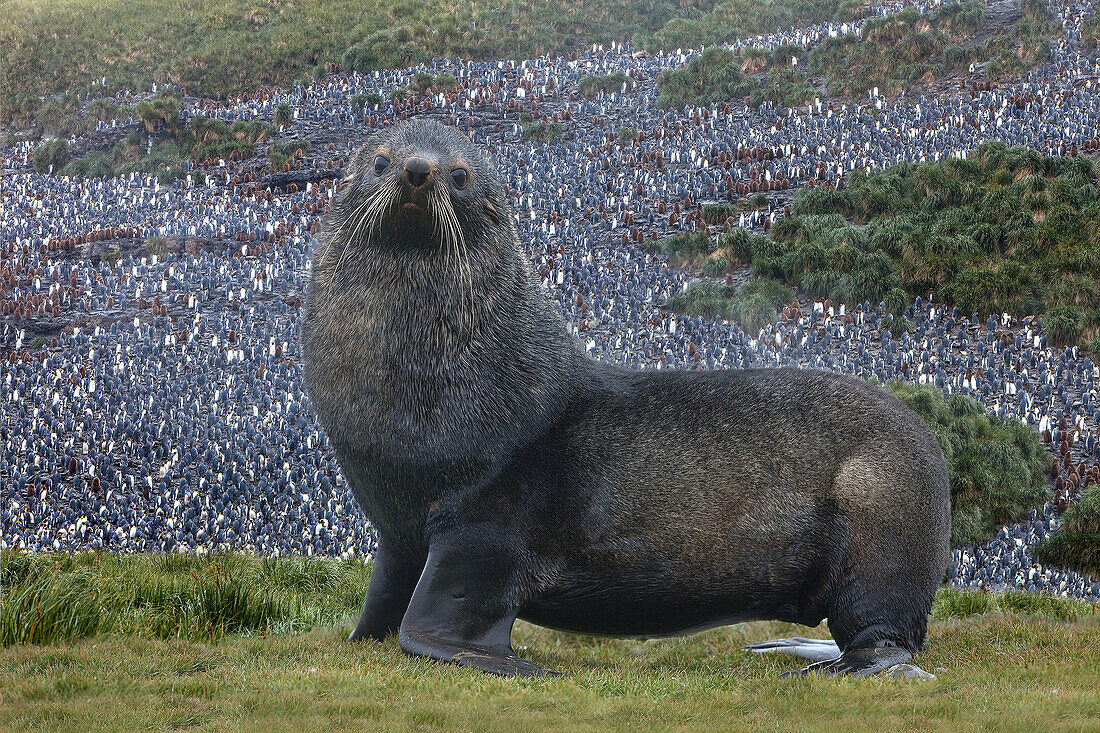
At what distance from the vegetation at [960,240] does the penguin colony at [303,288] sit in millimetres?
475

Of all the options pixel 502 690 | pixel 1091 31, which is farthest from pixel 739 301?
pixel 1091 31

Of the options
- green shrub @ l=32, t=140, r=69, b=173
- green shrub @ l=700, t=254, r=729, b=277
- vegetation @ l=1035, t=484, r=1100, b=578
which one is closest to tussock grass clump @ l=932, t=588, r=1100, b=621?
vegetation @ l=1035, t=484, r=1100, b=578

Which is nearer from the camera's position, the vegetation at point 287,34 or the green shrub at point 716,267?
the green shrub at point 716,267

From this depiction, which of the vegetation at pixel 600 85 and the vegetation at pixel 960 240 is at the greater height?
the vegetation at pixel 600 85

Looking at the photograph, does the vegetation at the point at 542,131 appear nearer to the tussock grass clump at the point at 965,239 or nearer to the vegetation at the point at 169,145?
the vegetation at the point at 169,145

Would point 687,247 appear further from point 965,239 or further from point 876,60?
point 876,60

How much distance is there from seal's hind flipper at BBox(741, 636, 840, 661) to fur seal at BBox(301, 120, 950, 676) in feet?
1.59

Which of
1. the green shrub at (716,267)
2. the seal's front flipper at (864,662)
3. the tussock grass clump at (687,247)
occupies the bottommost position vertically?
the seal's front flipper at (864,662)

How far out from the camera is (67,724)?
3.26 m

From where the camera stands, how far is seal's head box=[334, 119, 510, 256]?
4.44 meters

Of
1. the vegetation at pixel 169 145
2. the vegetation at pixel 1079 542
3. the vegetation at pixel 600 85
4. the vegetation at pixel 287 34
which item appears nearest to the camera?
the vegetation at pixel 1079 542

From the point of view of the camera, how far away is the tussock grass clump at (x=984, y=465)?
1179 centimetres

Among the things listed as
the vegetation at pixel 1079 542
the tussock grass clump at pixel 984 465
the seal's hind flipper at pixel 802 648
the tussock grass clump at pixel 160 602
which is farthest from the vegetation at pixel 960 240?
the seal's hind flipper at pixel 802 648

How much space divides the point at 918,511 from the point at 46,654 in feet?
12.3
